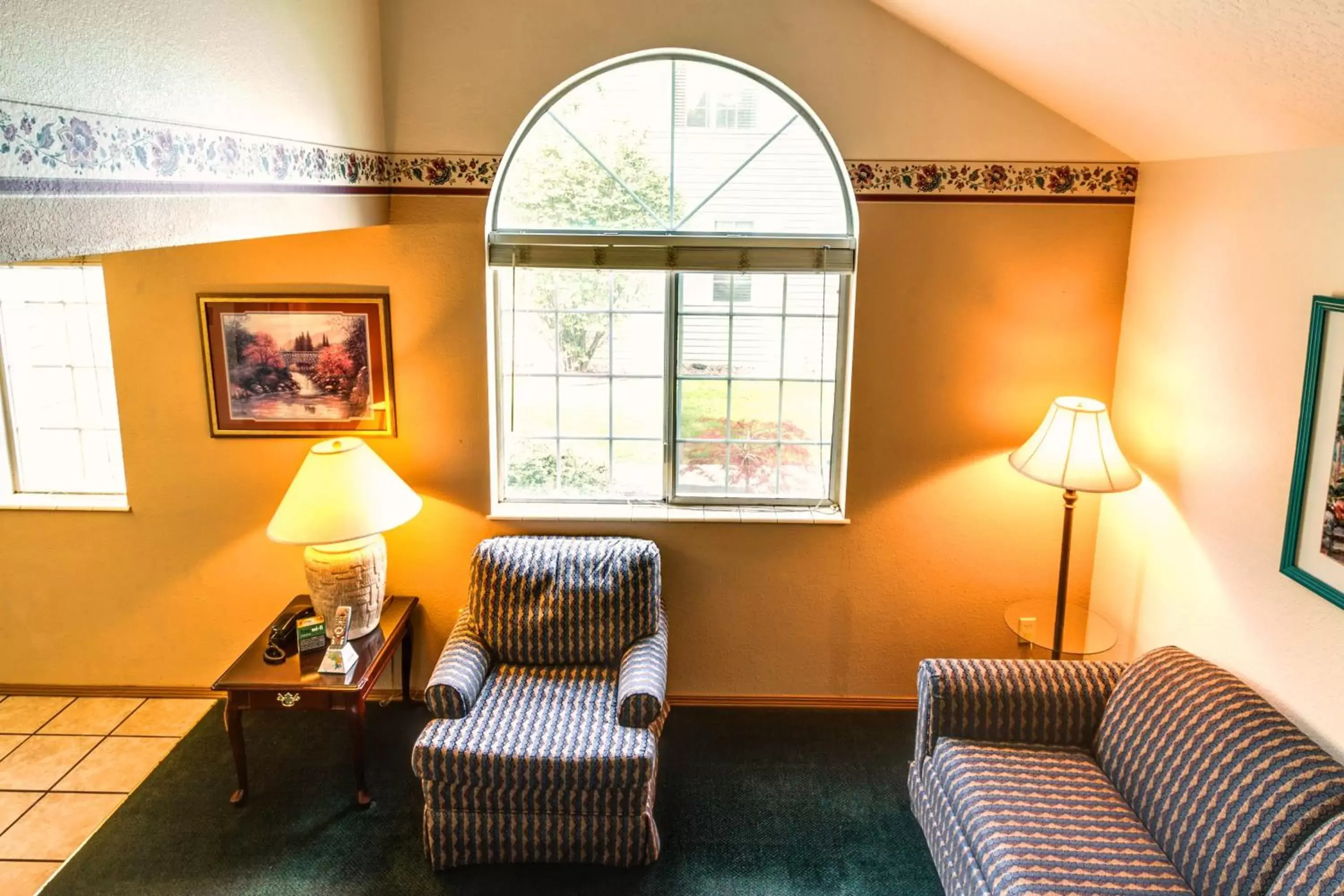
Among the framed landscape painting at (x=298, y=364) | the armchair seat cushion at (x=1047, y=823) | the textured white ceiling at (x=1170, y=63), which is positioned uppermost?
the textured white ceiling at (x=1170, y=63)

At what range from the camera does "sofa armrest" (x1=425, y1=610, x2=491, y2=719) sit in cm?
294

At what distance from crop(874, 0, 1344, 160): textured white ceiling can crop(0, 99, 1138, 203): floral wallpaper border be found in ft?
0.81

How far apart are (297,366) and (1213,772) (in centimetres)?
330

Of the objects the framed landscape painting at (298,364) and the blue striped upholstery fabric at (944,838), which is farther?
the framed landscape painting at (298,364)

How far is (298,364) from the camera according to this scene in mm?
3520

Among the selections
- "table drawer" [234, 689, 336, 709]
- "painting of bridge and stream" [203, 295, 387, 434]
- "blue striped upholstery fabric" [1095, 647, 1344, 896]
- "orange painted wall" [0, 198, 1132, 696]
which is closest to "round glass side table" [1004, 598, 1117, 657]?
"orange painted wall" [0, 198, 1132, 696]

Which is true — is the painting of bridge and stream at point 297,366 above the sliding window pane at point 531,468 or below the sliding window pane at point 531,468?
above

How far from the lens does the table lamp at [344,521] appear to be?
3.14 metres

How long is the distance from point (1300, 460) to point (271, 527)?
10.4ft

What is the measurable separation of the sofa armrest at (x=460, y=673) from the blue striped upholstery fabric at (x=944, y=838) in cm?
151

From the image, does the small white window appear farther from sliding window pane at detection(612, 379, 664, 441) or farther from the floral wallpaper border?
sliding window pane at detection(612, 379, 664, 441)

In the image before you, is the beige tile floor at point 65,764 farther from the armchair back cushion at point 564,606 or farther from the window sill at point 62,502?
the armchair back cushion at point 564,606

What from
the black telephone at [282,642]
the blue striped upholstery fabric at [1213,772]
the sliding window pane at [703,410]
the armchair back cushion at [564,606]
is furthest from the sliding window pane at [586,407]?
the blue striped upholstery fabric at [1213,772]

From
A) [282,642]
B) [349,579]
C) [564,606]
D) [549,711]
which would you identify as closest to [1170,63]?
[564,606]
